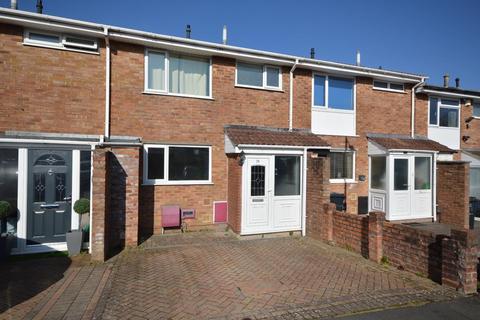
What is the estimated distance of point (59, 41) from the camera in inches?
310

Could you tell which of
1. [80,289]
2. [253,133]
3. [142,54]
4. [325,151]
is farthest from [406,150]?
[80,289]

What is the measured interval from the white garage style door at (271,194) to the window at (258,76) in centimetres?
283

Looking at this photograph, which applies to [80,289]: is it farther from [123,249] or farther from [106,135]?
[106,135]

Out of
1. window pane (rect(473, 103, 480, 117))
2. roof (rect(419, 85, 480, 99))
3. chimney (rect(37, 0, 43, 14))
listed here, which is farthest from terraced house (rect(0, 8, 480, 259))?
window pane (rect(473, 103, 480, 117))

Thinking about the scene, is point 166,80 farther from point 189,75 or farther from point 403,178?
point 403,178

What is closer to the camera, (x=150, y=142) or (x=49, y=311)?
(x=49, y=311)

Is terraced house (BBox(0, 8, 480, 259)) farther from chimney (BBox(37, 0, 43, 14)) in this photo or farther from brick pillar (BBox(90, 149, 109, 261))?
chimney (BBox(37, 0, 43, 14))

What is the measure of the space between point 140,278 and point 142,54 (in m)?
6.35

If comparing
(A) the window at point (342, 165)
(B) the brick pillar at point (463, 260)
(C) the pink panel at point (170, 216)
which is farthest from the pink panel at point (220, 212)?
(B) the brick pillar at point (463, 260)

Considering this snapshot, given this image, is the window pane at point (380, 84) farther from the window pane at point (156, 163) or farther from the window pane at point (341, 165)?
the window pane at point (156, 163)

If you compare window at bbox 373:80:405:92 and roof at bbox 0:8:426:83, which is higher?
roof at bbox 0:8:426:83

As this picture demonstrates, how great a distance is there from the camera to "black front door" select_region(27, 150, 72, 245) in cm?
667

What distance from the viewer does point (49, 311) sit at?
4242mm

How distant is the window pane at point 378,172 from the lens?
10.8 m
